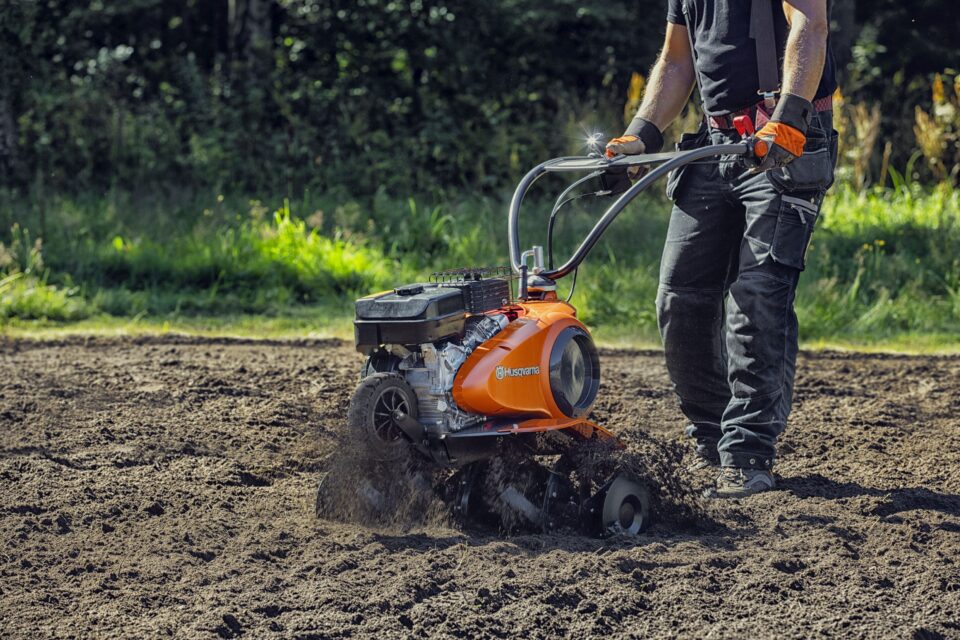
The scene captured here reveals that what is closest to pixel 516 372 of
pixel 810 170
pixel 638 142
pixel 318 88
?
pixel 638 142

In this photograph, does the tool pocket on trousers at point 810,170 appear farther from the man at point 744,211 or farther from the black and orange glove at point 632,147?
the black and orange glove at point 632,147

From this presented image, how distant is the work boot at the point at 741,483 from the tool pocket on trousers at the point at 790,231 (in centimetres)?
69

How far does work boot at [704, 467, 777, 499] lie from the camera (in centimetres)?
421

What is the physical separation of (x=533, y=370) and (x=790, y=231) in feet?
3.41

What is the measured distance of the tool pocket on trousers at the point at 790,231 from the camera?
4.19 metres

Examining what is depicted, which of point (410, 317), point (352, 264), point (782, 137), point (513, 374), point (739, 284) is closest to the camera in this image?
point (410, 317)

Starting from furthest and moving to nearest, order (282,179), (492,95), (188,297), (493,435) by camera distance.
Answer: (492,95)
(282,179)
(188,297)
(493,435)

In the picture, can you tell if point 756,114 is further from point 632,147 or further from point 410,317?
point 410,317

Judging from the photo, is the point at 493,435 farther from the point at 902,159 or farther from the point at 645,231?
the point at 902,159

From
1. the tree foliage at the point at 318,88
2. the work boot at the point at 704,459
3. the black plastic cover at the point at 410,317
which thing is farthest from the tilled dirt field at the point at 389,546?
the tree foliage at the point at 318,88

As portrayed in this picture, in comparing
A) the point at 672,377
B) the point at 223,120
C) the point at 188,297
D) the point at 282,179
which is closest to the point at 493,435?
the point at 672,377

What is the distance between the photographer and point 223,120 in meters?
10.9

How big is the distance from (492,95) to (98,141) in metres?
3.45

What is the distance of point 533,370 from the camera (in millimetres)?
3758
